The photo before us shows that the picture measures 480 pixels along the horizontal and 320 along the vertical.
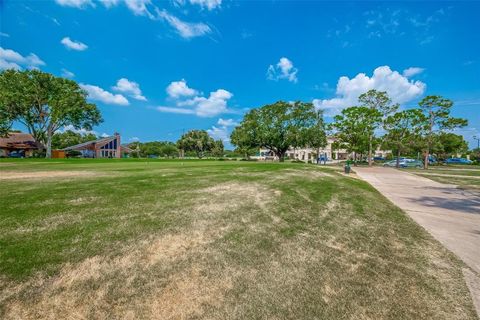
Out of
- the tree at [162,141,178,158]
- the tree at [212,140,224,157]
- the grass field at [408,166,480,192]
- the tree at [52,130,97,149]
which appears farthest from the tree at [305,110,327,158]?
the tree at [52,130,97,149]

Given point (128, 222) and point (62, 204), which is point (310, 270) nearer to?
point (128, 222)

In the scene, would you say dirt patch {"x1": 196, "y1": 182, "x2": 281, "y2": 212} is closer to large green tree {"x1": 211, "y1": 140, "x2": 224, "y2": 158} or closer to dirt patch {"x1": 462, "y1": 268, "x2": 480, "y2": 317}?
dirt patch {"x1": 462, "y1": 268, "x2": 480, "y2": 317}

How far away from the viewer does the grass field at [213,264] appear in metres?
2.47

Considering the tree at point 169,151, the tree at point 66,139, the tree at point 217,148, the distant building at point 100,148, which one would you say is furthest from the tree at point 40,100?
the tree at point 169,151

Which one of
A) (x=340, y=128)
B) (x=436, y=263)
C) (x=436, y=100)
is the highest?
(x=436, y=100)

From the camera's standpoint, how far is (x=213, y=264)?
3225mm

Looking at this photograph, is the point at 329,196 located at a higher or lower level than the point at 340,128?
lower

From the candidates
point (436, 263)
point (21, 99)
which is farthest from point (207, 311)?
point (21, 99)

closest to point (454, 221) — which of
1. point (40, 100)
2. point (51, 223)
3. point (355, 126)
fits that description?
point (51, 223)

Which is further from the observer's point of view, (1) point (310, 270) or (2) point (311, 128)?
(2) point (311, 128)

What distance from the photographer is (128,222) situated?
4348 mm

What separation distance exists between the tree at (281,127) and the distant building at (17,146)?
4404 cm

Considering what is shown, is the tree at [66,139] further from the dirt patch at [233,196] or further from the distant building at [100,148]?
the dirt patch at [233,196]

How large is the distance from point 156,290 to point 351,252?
310 centimetres
